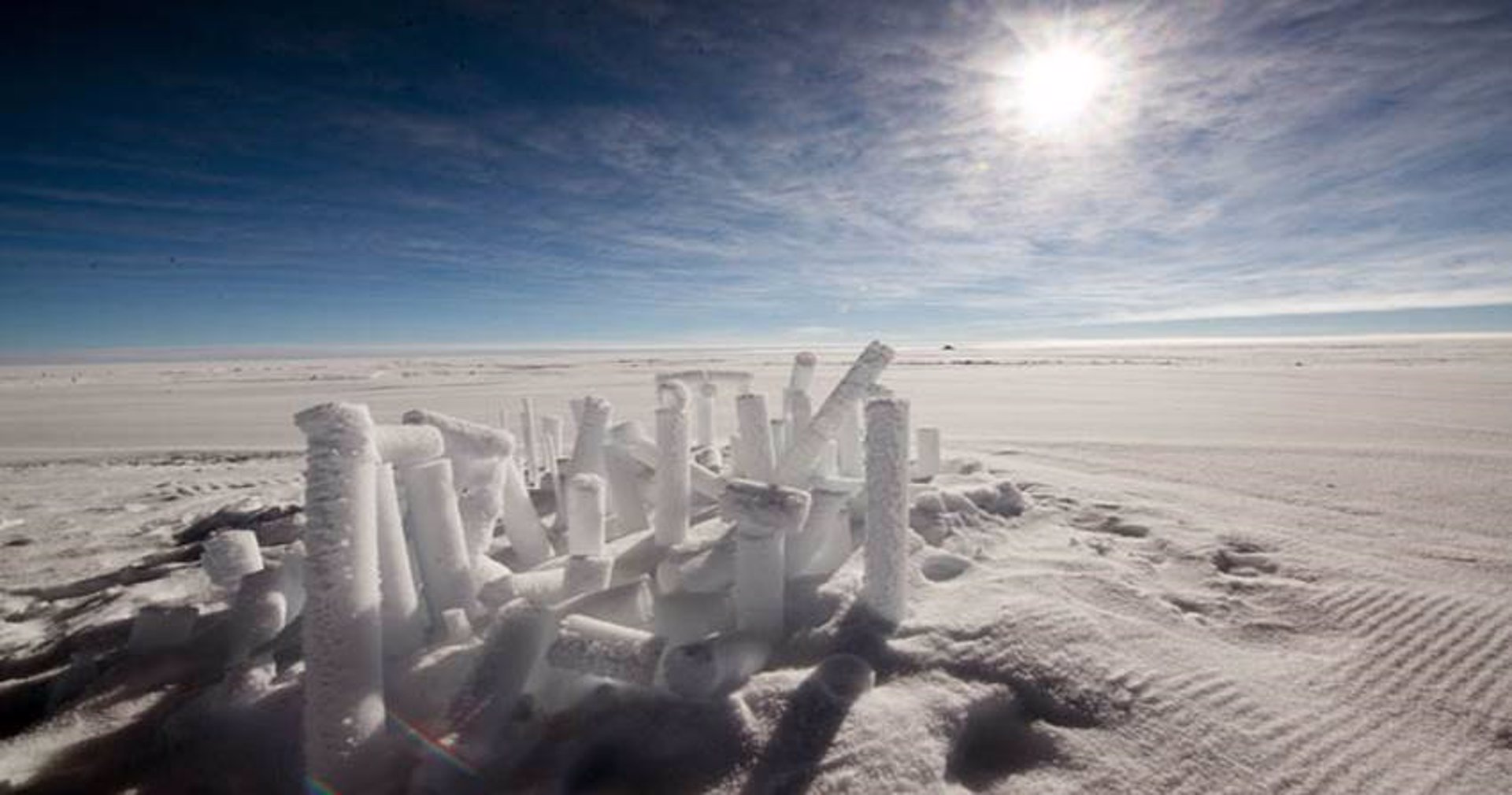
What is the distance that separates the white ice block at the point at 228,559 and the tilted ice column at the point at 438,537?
1.19 meters

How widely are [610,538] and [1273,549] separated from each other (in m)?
4.39

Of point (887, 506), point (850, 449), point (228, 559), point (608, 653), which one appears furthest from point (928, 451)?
point (228, 559)

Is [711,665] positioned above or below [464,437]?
below

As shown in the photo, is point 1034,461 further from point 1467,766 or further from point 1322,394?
point 1322,394

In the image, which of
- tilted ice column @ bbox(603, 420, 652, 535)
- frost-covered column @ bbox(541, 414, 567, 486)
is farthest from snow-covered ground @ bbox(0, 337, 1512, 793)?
frost-covered column @ bbox(541, 414, 567, 486)

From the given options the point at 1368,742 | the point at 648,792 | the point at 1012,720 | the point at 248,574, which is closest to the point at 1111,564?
the point at 1368,742

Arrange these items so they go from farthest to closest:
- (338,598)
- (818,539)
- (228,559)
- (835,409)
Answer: (835,409) < (818,539) < (228,559) < (338,598)

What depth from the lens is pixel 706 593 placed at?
289cm

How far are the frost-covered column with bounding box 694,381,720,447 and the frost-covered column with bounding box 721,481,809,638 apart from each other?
308 centimetres

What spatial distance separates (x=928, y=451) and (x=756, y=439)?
2128mm

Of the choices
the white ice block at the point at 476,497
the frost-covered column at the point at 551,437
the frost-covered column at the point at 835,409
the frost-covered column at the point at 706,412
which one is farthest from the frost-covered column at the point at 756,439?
the frost-covered column at the point at 551,437

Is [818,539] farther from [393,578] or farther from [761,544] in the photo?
[393,578]

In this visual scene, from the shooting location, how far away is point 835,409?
3.36 meters

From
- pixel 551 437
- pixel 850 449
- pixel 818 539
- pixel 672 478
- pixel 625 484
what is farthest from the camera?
pixel 551 437
